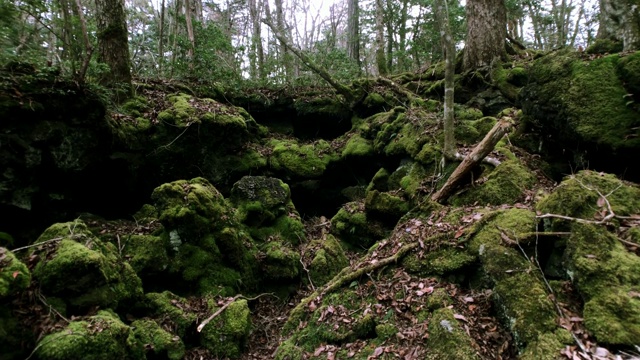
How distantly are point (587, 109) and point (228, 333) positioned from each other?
729 centimetres

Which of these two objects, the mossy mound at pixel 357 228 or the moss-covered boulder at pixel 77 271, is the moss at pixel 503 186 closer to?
the mossy mound at pixel 357 228

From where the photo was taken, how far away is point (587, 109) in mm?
5945

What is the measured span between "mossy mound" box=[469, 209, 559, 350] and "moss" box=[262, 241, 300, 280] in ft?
13.6

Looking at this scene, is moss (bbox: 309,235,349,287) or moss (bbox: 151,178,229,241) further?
moss (bbox: 309,235,349,287)

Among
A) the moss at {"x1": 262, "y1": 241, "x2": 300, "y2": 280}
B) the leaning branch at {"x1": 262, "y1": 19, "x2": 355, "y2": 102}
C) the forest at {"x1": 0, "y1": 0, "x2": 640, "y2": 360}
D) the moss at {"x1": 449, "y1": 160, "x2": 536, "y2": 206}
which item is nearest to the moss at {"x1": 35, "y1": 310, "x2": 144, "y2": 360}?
the forest at {"x1": 0, "y1": 0, "x2": 640, "y2": 360}

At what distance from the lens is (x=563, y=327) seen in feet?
11.3

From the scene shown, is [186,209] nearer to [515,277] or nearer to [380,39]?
[515,277]

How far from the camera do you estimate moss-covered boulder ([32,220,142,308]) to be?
165 inches

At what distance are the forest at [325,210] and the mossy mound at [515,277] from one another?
0.08 feet

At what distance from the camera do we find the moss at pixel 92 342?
358 centimetres

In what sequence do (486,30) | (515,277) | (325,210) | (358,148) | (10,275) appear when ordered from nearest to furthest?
(10,275) < (515,277) < (486,30) < (358,148) < (325,210)

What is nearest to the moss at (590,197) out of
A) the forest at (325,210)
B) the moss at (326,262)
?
the forest at (325,210)

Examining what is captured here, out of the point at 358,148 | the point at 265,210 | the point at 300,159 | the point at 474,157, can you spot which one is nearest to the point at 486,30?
the point at 358,148

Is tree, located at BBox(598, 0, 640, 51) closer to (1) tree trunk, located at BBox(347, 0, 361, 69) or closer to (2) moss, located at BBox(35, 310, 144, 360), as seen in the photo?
(2) moss, located at BBox(35, 310, 144, 360)
